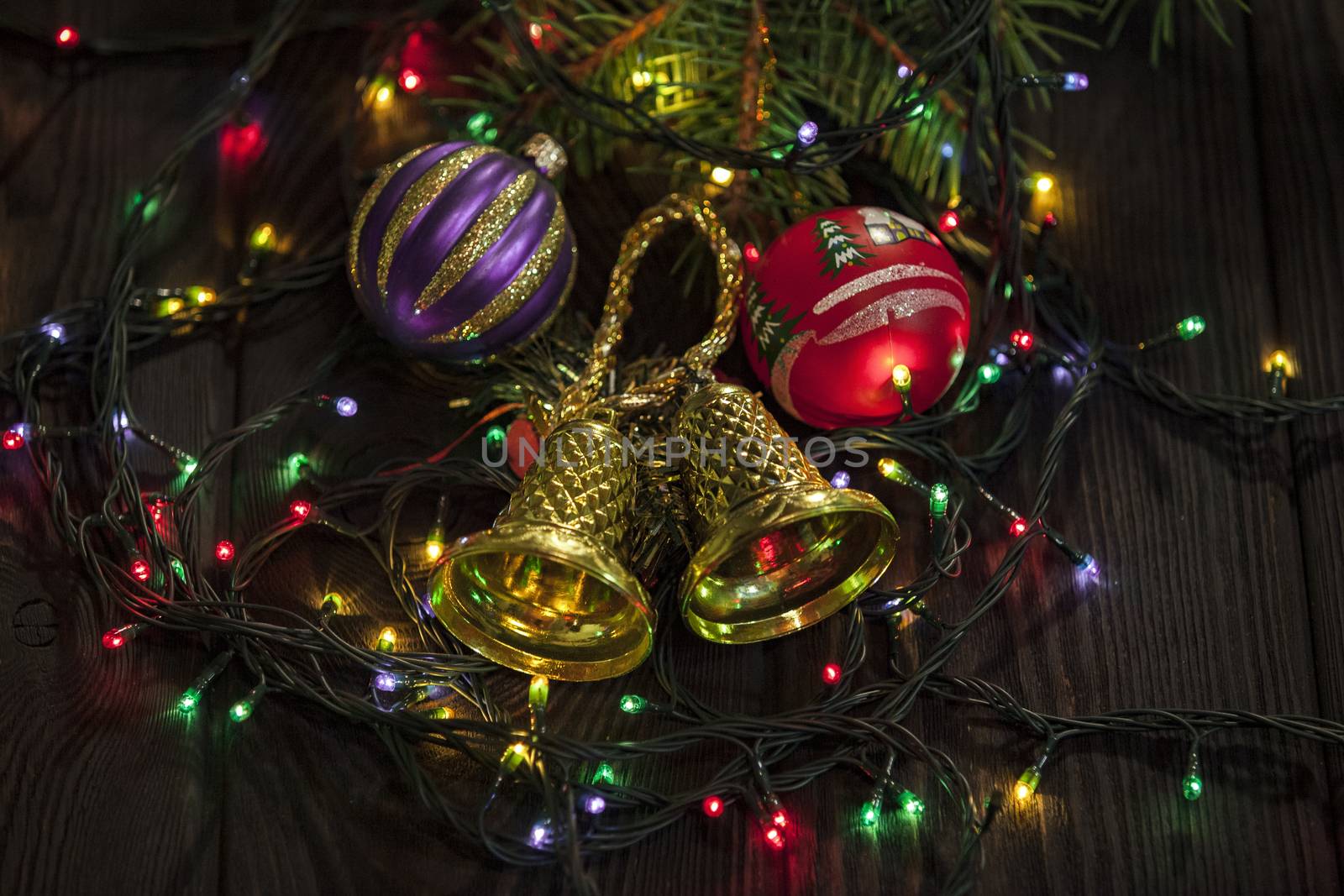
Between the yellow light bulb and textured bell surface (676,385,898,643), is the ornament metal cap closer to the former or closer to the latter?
the yellow light bulb

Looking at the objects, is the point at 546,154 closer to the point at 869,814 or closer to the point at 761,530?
the point at 761,530

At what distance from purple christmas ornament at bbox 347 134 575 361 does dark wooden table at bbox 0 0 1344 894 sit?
4.8 inches

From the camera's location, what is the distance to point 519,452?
1057 mm

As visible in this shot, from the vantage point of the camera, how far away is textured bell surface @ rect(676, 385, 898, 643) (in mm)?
863

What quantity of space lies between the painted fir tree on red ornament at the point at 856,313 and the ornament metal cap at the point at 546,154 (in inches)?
8.5

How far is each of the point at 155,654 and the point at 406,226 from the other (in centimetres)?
42

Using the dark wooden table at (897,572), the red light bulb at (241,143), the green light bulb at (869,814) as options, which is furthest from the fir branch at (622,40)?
the green light bulb at (869,814)

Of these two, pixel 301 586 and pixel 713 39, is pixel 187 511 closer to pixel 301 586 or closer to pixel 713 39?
pixel 301 586

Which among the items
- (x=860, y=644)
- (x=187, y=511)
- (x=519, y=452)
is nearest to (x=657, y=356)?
(x=519, y=452)

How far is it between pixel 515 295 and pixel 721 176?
0.24m

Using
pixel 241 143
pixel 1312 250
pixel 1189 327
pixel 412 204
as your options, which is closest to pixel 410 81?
pixel 241 143

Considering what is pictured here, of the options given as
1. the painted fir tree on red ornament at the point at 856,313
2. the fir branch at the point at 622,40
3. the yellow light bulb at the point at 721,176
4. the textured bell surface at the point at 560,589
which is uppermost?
the fir branch at the point at 622,40

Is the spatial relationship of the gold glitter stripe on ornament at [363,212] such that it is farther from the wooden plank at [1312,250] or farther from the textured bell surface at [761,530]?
the wooden plank at [1312,250]

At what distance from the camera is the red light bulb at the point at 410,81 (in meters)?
1.24
